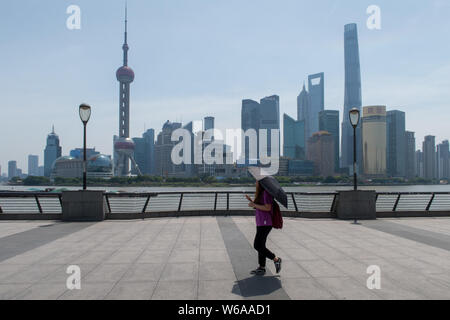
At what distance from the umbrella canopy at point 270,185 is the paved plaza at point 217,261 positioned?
145 cm

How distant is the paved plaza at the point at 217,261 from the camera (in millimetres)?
4797

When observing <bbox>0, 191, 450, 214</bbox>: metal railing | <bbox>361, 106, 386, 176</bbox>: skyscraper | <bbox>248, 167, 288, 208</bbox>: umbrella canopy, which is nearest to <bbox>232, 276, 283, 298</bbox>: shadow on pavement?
<bbox>248, 167, 288, 208</bbox>: umbrella canopy

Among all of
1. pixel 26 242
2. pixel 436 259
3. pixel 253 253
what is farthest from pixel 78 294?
pixel 436 259

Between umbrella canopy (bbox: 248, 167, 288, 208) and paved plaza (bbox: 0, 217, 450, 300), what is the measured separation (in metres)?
1.45

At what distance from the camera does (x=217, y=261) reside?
21.6ft

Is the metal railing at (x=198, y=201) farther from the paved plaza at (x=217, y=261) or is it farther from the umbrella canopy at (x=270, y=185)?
the umbrella canopy at (x=270, y=185)

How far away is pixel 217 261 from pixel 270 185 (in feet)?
7.67

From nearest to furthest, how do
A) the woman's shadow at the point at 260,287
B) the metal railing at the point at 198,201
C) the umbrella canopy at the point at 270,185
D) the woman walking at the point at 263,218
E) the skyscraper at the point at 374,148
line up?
the woman's shadow at the point at 260,287 → the umbrella canopy at the point at 270,185 → the woman walking at the point at 263,218 → the metal railing at the point at 198,201 → the skyscraper at the point at 374,148

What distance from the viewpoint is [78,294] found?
4699 mm

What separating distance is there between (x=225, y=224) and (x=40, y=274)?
696 centimetres

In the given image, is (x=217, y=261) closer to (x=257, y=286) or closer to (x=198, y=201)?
(x=257, y=286)

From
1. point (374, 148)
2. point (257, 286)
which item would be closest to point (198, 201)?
point (257, 286)

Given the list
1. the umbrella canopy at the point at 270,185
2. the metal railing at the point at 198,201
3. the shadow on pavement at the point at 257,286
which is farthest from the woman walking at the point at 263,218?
the metal railing at the point at 198,201
